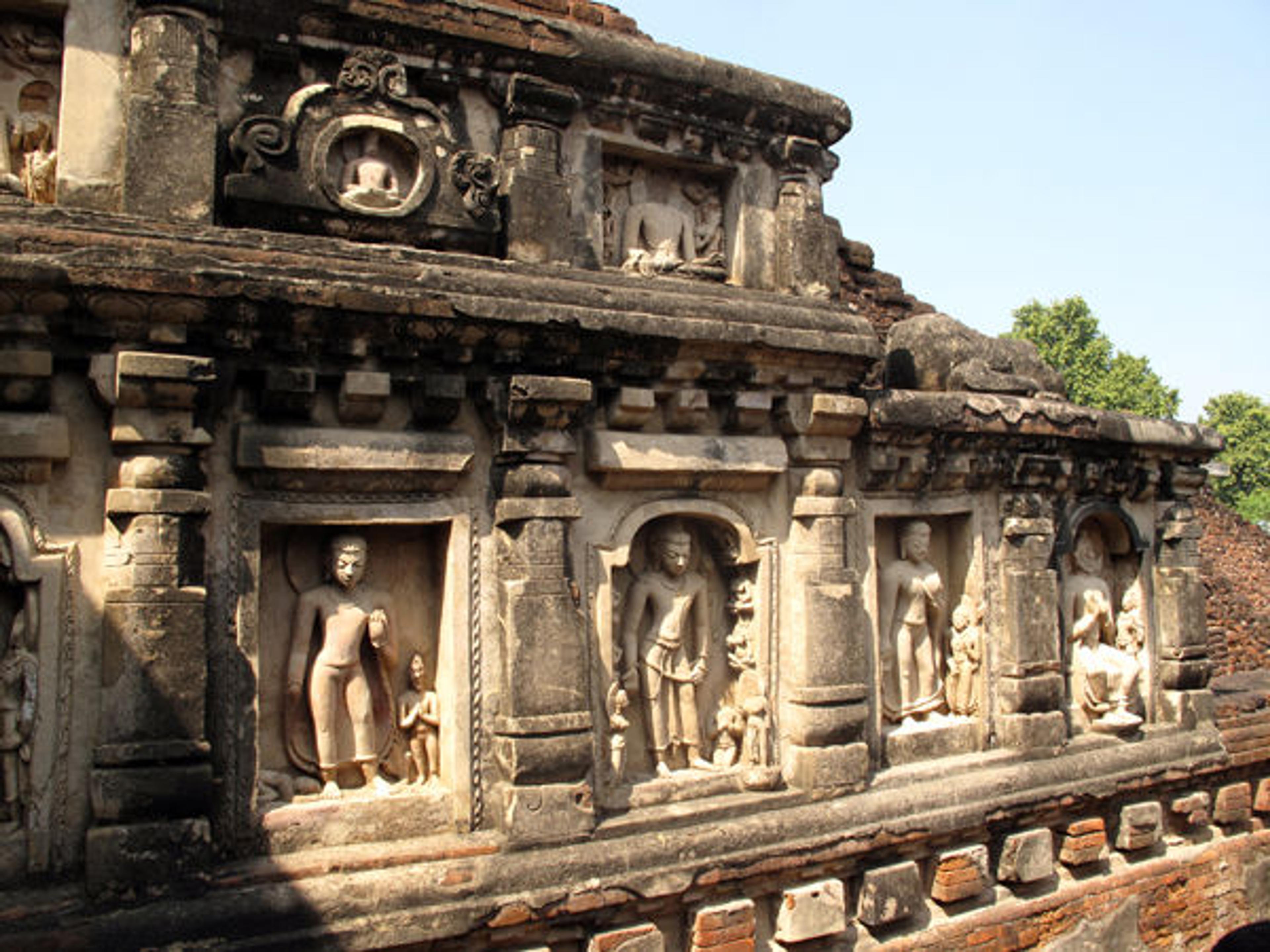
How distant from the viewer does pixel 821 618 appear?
20.7ft

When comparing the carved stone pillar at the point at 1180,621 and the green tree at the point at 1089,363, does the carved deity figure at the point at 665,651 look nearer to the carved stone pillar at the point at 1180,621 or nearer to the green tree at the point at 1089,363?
the carved stone pillar at the point at 1180,621

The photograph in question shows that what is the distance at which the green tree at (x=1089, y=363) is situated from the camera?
1447 inches

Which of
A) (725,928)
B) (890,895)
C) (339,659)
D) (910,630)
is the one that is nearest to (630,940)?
(725,928)

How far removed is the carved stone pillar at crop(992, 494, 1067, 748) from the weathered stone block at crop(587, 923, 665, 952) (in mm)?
3169

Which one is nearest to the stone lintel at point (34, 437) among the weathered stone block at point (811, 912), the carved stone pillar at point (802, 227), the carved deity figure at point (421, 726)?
the carved deity figure at point (421, 726)

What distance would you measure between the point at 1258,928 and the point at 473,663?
7.48 metres

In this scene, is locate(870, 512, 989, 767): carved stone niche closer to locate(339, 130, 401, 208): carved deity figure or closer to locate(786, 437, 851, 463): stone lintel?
locate(786, 437, 851, 463): stone lintel

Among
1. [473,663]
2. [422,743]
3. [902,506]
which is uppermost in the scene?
[902,506]

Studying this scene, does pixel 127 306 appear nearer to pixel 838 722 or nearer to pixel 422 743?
pixel 422 743

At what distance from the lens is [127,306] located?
14.7 ft

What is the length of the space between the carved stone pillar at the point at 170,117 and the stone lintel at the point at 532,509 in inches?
78.2

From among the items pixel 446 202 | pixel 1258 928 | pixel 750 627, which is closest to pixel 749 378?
pixel 750 627

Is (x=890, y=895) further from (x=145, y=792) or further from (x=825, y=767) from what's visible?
(x=145, y=792)

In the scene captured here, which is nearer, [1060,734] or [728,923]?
[728,923]
